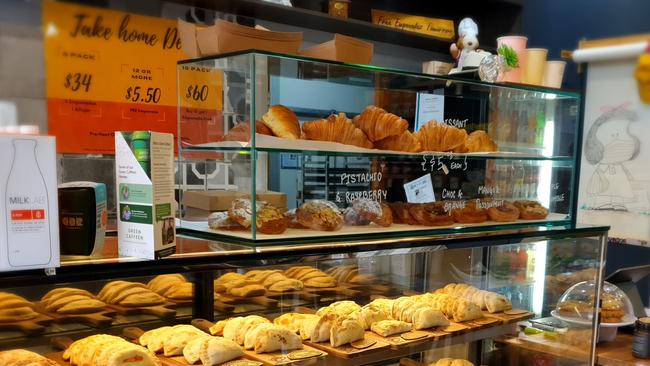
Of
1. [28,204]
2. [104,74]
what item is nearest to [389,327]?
[28,204]

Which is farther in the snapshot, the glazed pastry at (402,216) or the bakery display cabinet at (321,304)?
the glazed pastry at (402,216)

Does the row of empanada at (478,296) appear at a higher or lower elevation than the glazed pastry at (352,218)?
lower

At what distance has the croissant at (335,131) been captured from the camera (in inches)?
65.7

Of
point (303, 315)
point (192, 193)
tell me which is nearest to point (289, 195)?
point (192, 193)

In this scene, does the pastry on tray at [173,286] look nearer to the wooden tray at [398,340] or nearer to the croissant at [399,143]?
the wooden tray at [398,340]

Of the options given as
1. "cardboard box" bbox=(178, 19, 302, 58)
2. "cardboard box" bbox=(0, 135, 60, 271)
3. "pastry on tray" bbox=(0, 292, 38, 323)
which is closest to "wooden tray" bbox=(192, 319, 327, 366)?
"pastry on tray" bbox=(0, 292, 38, 323)

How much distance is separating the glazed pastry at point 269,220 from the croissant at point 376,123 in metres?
0.42

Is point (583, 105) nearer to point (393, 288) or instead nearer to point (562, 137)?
point (562, 137)

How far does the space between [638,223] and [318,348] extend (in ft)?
8.37

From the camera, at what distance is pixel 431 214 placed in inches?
75.8

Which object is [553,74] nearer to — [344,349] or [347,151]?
[347,151]

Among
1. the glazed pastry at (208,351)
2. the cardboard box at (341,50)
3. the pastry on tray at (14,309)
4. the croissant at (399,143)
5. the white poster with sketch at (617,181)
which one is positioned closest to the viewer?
the pastry on tray at (14,309)

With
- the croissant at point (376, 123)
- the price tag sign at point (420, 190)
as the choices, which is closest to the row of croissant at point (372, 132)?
the croissant at point (376, 123)

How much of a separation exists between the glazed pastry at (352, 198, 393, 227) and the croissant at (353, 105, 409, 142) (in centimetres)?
21
